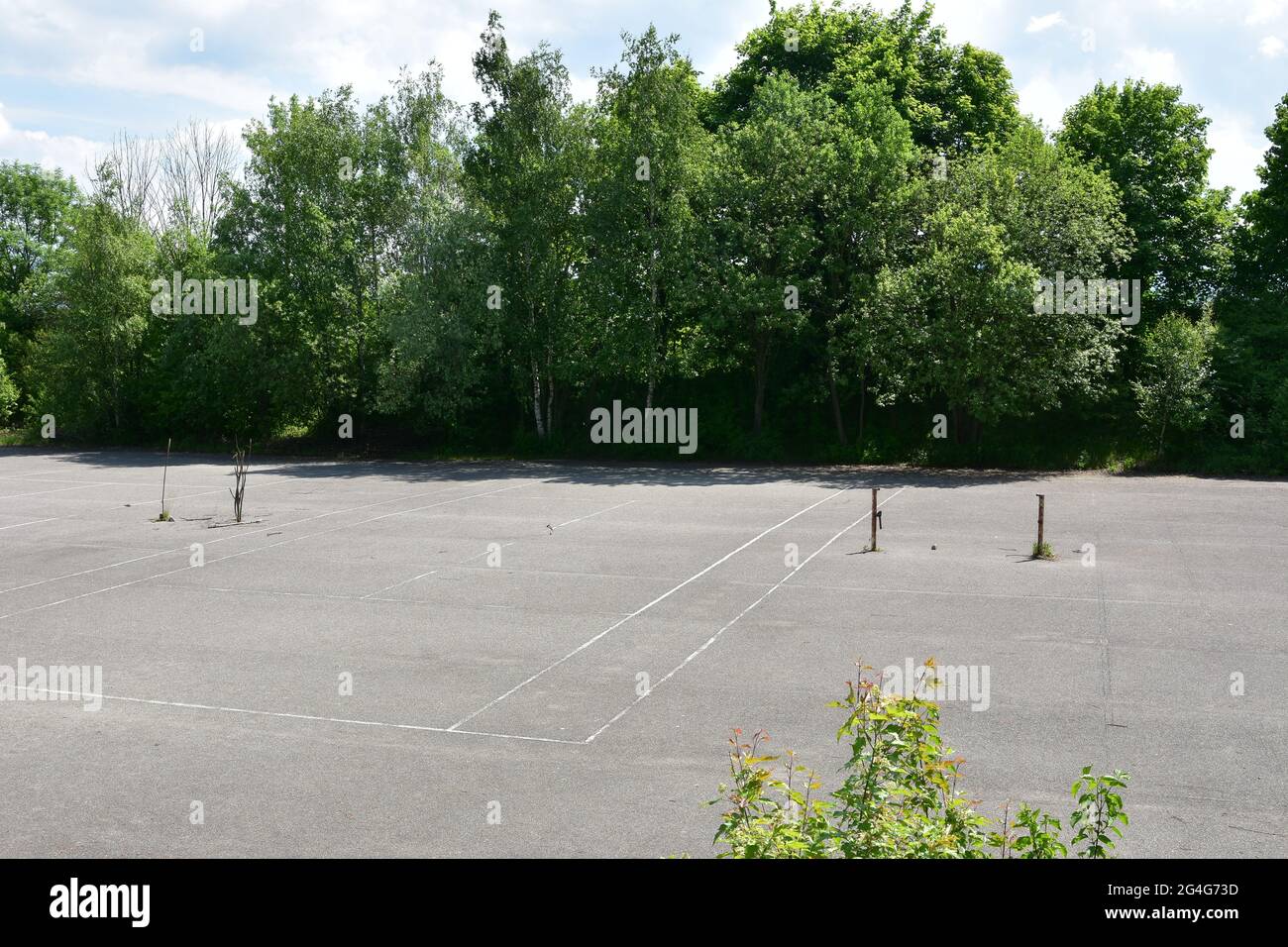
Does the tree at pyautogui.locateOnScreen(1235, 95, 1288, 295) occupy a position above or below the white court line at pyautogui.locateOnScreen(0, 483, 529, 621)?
above

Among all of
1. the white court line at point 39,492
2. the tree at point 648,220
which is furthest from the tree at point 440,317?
the white court line at point 39,492

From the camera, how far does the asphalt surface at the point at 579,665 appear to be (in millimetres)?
6672

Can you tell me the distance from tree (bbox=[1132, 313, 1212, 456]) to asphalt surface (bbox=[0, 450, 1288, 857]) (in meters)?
9.85

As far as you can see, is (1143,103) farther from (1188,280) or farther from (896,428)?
(896,428)

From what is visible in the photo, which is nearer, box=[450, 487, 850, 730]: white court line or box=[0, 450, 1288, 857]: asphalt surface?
box=[0, 450, 1288, 857]: asphalt surface

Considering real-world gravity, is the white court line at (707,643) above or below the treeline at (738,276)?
below

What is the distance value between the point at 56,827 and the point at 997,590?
11.2 metres

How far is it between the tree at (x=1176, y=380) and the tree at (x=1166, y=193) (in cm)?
481

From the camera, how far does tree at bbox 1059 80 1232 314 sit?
36375 millimetres

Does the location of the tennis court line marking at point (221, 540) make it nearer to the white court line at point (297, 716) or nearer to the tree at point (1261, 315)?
the white court line at point (297, 716)

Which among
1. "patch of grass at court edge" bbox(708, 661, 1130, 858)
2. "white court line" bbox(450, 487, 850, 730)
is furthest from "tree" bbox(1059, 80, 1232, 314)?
"patch of grass at court edge" bbox(708, 661, 1130, 858)

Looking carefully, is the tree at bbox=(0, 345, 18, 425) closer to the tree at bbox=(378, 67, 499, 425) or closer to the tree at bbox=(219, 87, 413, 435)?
the tree at bbox=(219, 87, 413, 435)
